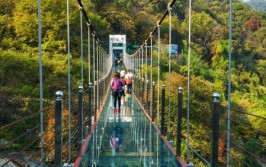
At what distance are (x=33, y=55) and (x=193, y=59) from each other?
11.5 m

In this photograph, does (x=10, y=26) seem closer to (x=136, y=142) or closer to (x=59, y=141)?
(x=136, y=142)

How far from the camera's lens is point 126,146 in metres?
3.55

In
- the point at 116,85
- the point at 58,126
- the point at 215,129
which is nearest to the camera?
the point at 215,129

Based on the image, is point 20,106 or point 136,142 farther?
point 20,106

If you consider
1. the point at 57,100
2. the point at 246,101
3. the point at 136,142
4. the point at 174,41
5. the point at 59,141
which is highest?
the point at 174,41

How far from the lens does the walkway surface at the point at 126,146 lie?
2.90 metres

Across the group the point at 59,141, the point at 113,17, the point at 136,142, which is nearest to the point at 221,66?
the point at 113,17

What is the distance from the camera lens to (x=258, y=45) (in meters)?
33.2

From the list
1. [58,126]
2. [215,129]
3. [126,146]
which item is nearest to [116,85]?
[126,146]

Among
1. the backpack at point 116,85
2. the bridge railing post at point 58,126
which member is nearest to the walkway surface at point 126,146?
the bridge railing post at point 58,126

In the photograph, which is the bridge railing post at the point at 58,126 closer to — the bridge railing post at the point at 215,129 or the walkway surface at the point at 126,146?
the walkway surface at the point at 126,146

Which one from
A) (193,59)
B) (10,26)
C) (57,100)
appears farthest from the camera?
(193,59)

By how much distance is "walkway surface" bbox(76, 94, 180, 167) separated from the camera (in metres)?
2.90

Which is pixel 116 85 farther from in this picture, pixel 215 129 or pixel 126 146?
pixel 215 129
